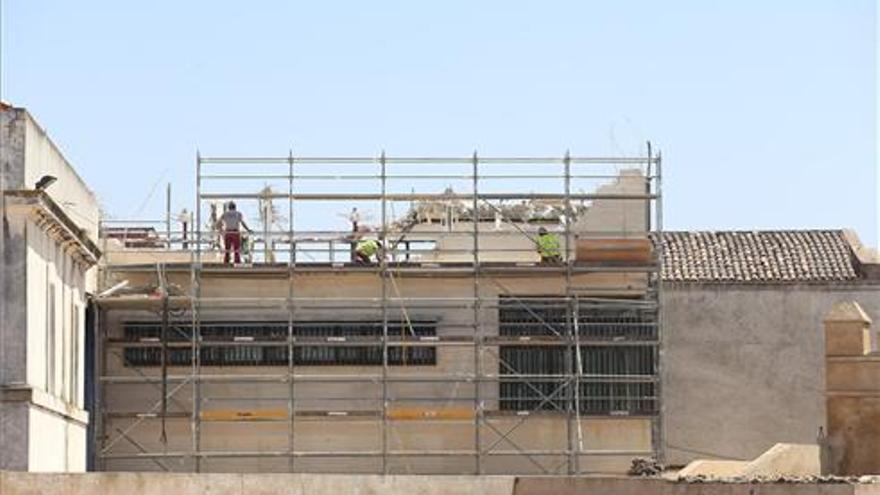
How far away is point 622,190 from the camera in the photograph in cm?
4244

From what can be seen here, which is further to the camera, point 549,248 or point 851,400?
point 549,248

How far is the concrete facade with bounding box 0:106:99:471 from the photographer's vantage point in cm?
3356

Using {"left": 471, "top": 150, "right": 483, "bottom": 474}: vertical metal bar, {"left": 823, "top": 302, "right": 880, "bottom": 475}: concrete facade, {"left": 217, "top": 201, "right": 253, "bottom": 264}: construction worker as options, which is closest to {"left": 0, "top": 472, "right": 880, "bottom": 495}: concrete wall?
{"left": 823, "top": 302, "right": 880, "bottom": 475}: concrete facade

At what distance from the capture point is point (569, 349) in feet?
135

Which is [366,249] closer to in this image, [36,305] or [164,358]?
[164,358]

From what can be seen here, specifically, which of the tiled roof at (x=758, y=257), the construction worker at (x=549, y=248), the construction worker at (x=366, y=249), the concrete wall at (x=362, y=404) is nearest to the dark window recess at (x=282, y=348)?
the concrete wall at (x=362, y=404)

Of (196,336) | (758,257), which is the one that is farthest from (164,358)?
(758,257)

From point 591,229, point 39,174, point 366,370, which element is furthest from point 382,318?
point 39,174

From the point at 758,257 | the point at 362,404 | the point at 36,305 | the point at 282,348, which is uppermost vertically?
the point at 758,257

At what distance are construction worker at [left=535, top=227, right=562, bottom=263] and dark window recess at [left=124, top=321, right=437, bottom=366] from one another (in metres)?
2.20

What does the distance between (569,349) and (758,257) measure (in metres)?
8.33

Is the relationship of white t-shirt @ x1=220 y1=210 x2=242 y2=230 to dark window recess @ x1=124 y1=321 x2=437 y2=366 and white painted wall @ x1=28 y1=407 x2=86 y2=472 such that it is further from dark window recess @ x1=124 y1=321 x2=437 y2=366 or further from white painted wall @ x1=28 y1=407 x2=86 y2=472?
white painted wall @ x1=28 y1=407 x2=86 y2=472

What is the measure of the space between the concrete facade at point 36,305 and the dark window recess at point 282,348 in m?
3.18

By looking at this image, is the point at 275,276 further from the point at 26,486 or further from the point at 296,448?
the point at 26,486
